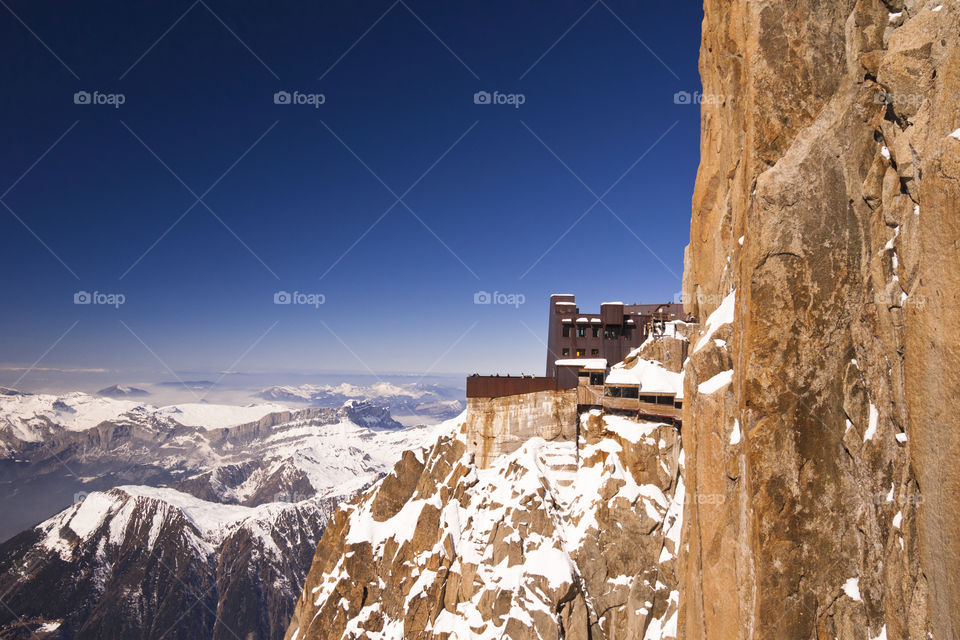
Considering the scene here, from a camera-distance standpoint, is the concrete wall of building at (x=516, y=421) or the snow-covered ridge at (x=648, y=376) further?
the concrete wall of building at (x=516, y=421)

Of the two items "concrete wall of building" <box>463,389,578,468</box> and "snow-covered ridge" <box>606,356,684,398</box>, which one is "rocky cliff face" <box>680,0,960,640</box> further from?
"concrete wall of building" <box>463,389,578,468</box>

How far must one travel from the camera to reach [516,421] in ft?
192

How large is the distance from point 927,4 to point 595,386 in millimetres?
45625

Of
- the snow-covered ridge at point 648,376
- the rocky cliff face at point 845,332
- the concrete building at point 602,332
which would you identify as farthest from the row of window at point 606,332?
the rocky cliff face at point 845,332

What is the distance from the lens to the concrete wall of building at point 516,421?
187ft

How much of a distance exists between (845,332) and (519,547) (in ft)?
135

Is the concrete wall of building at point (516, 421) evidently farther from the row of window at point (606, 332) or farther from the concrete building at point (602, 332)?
the row of window at point (606, 332)

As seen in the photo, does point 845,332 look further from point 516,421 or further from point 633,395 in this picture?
point 516,421

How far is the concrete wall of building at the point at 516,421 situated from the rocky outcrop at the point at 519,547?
1.23 meters

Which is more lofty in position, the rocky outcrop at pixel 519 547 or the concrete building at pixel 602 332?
the concrete building at pixel 602 332

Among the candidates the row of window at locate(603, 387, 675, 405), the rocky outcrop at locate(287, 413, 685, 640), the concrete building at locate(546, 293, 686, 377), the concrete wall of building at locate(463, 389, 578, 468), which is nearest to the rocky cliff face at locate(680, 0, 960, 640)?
the rocky outcrop at locate(287, 413, 685, 640)

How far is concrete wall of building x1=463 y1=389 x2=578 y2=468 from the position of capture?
57.1 m

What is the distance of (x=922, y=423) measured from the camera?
569 inches

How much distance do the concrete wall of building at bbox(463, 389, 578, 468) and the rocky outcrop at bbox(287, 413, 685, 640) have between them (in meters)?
1.23
